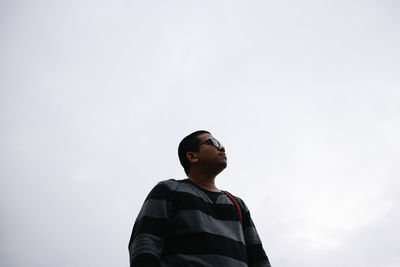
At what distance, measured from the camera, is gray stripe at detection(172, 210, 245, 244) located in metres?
3.02

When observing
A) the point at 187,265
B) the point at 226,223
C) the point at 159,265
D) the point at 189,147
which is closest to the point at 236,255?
the point at 226,223

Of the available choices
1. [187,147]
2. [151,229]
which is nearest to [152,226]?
[151,229]

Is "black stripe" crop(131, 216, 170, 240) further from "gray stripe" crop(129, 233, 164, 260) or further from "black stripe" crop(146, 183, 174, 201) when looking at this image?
"black stripe" crop(146, 183, 174, 201)

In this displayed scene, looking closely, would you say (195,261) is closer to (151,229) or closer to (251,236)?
(151,229)

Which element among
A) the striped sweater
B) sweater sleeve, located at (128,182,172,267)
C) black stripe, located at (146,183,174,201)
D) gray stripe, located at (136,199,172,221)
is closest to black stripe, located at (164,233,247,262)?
the striped sweater

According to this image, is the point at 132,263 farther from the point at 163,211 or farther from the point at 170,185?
the point at 170,185

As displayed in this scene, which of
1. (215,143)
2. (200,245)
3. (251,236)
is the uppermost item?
(215,143)

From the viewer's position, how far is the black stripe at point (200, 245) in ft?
9.42

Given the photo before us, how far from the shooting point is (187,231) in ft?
9.83

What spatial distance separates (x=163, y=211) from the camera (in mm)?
3051

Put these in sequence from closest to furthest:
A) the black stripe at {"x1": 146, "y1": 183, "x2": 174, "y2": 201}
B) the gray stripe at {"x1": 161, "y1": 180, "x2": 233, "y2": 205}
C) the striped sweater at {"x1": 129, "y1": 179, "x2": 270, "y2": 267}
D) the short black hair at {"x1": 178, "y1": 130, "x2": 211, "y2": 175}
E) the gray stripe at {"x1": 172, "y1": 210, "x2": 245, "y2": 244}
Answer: the striped sweater at {"x1": 129, "y1": 179, "x2": 270, "y2": 267} → the gray stripe at {"x1": 172, "y1": 210, "x2": 245, "y2": 244} → the black stripe at {"x1": 146, "y1": 183, "x2": 174, "y2": 201} → the gray stripe at {"x1": 161, "y1": 180, "x2": 233, "y2": 205} → the short black hair at {"x1": 178, "y1": 130, "x2": 211, "y2": 175}

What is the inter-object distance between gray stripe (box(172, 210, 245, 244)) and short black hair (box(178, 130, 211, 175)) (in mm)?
987

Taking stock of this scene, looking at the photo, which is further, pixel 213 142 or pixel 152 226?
pixel 213 142

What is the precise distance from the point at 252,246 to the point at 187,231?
1.00m
